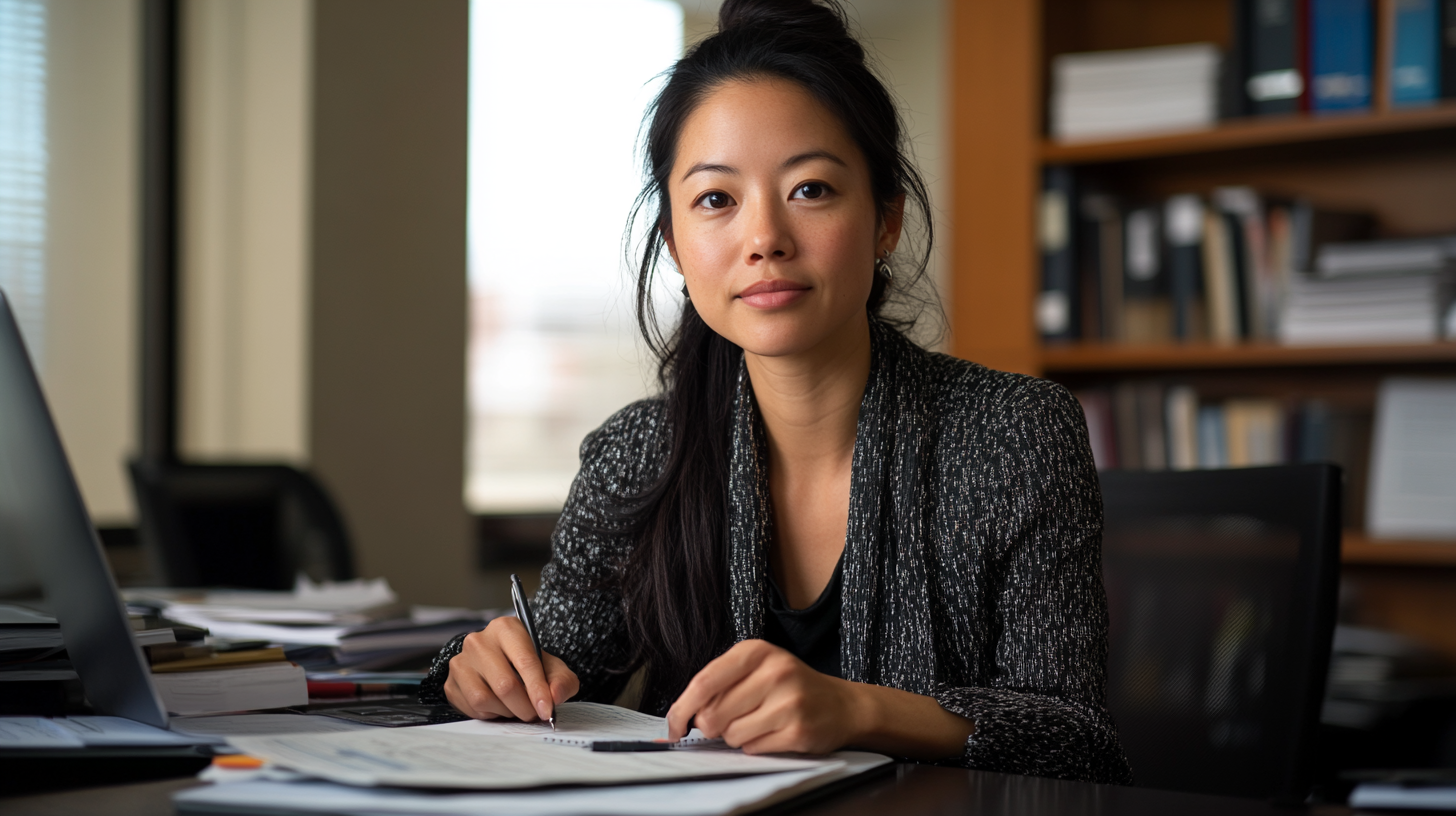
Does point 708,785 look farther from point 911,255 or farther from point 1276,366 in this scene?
point 1276,366

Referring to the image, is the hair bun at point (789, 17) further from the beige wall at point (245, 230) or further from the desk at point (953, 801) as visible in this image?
the beige wall at point (245, 230)

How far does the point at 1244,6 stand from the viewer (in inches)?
99.0

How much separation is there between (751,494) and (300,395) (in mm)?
1999

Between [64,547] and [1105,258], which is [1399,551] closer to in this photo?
[1105,258]

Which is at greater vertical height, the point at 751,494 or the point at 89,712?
the point at 751,494

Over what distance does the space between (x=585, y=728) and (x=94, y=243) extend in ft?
8.51

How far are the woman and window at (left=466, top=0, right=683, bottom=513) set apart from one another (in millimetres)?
2614

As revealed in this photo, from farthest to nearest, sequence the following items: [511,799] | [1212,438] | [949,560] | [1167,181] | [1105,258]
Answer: [1167,181] < [1105,258] < [1212,438] < [949,560] < [511,799]

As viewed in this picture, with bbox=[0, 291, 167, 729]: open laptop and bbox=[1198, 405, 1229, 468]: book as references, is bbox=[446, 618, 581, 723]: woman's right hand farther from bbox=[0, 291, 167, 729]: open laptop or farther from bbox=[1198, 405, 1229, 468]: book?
bbox=[1198, 405, 1229, 468]: book

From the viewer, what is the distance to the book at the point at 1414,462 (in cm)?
233

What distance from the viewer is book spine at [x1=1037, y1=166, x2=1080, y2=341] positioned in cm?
273

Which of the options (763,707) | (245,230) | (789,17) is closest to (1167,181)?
(789,17)

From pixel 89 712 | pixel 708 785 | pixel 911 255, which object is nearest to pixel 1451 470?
pixel 911 255

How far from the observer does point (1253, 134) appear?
98.7 inches
